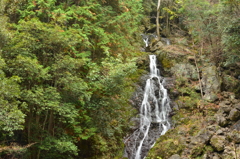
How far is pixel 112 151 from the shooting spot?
466 inches

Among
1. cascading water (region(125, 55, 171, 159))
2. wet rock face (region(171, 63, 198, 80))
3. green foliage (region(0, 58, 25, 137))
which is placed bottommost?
cascading water (region(125, 55, 171, 159))

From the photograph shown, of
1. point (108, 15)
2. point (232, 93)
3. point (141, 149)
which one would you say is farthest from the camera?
point (232, 93)

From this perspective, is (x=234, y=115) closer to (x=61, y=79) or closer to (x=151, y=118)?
(x=151, y=118)

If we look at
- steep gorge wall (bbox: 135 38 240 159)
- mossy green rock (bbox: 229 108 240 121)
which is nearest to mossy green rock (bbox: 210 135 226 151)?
steep gorge wall (bbox: 135 38 240 159)

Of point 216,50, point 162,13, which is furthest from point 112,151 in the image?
point 162,13

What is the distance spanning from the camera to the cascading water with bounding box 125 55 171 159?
41.6ft

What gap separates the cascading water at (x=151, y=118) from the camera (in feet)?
41.6

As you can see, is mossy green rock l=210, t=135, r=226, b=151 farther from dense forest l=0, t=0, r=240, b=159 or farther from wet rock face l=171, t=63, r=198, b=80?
wet rock face l=171, t=63, r=198, b=80

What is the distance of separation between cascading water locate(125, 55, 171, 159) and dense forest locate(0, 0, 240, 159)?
843 millimetres

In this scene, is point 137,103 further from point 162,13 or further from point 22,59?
point 162,13

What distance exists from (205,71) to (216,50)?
2.12m

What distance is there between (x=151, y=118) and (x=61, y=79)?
8.84 meters

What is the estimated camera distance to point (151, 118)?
1508cm

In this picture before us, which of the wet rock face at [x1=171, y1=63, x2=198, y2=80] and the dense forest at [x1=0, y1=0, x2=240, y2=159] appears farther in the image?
the wet rock face at [x1=171, y1=63, x2=198, y2=80]
